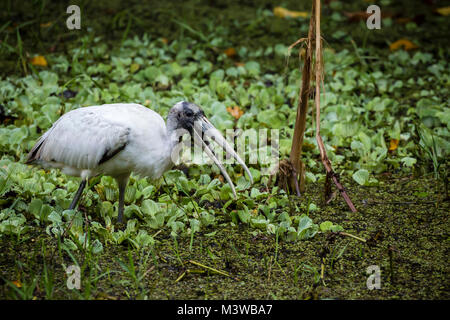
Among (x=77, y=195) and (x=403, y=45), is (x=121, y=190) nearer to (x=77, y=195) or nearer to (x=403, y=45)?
(x=77, y=195)

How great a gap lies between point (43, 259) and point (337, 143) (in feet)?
8.78

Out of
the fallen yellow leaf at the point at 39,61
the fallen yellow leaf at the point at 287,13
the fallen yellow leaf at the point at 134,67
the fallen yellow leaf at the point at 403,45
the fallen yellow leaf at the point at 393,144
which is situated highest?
the fallen yellow leaf at the point at 287,13

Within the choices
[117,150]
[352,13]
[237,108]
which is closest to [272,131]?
[237,108]

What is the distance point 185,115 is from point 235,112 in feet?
5.72

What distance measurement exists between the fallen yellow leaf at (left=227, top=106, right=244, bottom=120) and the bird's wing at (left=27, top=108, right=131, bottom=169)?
1.81 meters

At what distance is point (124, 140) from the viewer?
3545 mm

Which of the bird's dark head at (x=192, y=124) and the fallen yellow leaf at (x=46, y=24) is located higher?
the fallen yellow leaf at (x=46, y=24)

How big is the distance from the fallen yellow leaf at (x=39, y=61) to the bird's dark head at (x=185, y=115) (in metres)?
3.10

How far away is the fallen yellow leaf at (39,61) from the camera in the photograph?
6.18 meters

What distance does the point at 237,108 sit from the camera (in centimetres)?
536

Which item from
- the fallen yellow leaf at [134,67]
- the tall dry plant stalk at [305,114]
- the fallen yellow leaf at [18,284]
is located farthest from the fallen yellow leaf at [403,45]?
the fallen yellow leaf at [18,284]

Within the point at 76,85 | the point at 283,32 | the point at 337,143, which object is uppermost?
the point at 283,32

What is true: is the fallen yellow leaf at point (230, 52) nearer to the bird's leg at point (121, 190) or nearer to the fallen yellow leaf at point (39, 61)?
the fallen yellow leaf at point (39, 61)
